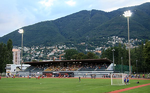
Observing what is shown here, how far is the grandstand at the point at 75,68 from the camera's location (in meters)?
65.2

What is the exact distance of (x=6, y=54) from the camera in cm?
9288

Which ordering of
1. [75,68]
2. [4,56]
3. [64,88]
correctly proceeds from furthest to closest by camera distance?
[4,56]
[75,68]
[64,88]

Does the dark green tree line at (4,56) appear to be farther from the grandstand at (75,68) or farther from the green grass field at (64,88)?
the green grass field at (64,88)

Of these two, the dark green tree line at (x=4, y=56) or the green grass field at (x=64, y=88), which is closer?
the green grass field at (x=64, y=88)

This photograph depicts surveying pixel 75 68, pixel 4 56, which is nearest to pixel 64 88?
pixel 75 68

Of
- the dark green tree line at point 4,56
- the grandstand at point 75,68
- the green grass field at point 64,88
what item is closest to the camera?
the green grass field at point 64,88

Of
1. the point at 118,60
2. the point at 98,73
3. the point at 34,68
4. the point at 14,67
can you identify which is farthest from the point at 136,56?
the point at 14,67

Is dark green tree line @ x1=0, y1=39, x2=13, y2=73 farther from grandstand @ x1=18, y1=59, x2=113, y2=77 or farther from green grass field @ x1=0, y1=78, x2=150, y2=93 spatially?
green grass field @ x1=0, y1=78, x2=150, y2=93

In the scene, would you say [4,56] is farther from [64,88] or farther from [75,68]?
[64,88]

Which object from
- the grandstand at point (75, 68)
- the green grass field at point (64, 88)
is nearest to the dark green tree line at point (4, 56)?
the grandstand at point (75, 68)

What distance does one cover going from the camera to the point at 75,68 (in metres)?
72.4

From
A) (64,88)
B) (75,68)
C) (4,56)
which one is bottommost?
(75,68)

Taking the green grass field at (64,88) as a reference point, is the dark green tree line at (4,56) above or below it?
above

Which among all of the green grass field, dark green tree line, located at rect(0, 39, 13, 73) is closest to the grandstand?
dark green tree line, located at rect(0, 39, 13, 73)
